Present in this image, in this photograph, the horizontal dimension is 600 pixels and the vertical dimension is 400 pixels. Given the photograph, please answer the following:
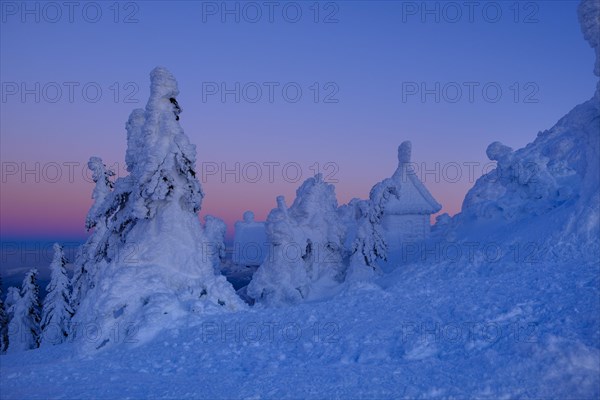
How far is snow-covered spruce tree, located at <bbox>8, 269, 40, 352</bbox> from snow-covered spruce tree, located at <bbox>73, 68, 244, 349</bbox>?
11.7 meters

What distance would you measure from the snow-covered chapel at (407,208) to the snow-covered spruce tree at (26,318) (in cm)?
2306

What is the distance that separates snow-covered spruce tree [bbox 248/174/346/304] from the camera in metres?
21.5

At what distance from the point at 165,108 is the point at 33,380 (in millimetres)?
10638

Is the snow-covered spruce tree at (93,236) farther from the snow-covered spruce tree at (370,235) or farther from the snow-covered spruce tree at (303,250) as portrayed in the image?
the snow-covered spruce tree at (370,235)

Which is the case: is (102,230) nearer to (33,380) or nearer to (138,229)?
(138,229)

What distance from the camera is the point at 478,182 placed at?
28984 millimetres

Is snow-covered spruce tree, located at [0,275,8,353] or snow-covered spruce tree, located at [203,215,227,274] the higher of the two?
snow-covered spruce tree, located at [203,215,227,274]

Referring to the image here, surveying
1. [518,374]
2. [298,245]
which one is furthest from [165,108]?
[518,374]

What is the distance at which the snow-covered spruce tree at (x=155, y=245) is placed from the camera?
10320 millimetres

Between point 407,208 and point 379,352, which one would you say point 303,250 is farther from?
point 379,352

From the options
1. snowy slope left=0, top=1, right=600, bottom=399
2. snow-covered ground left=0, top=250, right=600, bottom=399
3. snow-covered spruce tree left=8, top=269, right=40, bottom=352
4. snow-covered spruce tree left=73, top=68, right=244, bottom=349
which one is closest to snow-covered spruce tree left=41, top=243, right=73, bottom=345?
snow-covered spruce tree left=8, top=269, right=40, bottom=352

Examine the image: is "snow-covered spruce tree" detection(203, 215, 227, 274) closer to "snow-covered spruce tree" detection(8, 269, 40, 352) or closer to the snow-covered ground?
"snow-covered spruce tree" detection(8, 269, 40, 352)

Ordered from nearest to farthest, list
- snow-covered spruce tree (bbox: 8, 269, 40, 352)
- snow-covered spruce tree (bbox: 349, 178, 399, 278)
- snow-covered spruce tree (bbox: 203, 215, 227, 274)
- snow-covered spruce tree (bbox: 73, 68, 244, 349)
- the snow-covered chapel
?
snow-covered spruce tree (bbox: 73, 68, 244, 349)
snow-covered spruce tree (bbox: 349, 178, 399, 278)
snow-covered spruce tree (bbox: 203, 215, 227, 274)
snow-covered spruce tree (bbox: 8, 269, 40, 352)
the snow-covered chapel

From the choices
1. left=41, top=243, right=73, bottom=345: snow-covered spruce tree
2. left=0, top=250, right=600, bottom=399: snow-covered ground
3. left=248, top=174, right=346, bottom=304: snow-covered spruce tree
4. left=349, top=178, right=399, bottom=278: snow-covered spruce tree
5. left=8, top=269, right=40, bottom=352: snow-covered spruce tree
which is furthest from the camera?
left=8, top=269, right=40, bottom=352: snow-covered spruce tree
